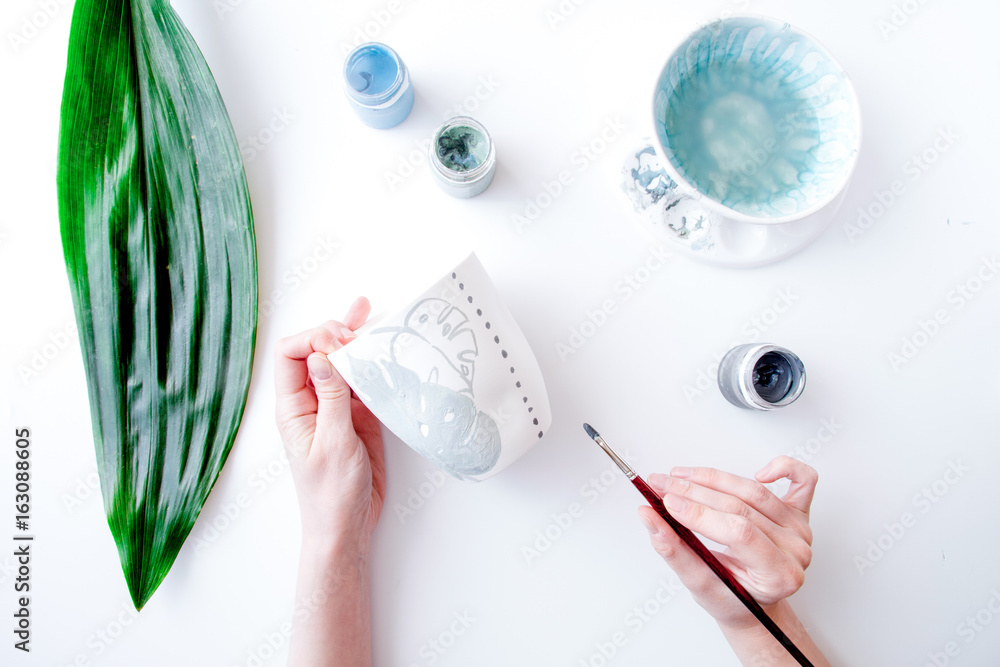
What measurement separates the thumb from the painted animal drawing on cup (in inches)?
3.2

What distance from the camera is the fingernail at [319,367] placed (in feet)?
2.04

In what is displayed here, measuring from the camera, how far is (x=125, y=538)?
0.71 m

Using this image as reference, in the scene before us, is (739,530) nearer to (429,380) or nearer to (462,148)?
(429,380)

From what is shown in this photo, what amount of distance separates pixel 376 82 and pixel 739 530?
25.5 inches

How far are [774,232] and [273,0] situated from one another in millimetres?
713

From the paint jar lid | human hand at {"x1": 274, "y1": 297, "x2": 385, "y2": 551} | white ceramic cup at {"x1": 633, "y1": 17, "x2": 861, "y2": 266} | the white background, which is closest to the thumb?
human hand at {"x1": 274, "y1": 297, "x2": 385, "y2": 551}

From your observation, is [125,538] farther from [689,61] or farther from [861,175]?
[861,175]

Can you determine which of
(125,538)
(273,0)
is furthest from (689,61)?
(125,538)

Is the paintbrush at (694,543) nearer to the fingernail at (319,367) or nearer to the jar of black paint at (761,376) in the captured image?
the jar of black paint at (761,376)

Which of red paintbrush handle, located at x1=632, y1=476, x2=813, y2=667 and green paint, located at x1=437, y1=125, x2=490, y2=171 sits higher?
green paint, located at x1=437, y1=125, x2=490, y2=171

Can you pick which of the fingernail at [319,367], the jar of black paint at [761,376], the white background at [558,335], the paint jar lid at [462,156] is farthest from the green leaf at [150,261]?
the jar of black paint at [761,376]

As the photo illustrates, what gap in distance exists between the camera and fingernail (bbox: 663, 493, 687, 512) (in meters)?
0.58

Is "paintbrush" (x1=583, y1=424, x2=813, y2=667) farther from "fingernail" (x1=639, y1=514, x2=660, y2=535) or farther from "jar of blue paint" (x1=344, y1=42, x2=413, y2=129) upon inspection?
"jar of blue paint" (x1=344, y1=42, x2=413, y2=129)

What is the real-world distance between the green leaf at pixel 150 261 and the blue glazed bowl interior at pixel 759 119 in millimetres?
546
